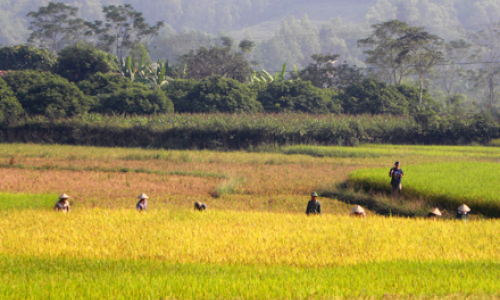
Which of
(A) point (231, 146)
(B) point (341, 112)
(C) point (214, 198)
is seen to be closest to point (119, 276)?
(C) point (214, 198)

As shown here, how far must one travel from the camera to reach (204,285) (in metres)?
6.01

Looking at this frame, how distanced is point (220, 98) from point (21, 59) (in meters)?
26.2

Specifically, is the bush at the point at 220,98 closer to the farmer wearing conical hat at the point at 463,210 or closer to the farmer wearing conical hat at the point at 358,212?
the farmer wearing conical hat at the point at 358,212

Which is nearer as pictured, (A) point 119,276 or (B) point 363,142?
(A) point 119,276

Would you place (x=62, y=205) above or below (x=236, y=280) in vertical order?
below

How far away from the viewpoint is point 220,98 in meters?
41.6

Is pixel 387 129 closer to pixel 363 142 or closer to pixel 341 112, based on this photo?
pixel 363 142

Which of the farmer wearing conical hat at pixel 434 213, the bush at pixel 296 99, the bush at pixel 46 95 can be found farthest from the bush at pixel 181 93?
the farmer wearing conical hat at pixel 434 213

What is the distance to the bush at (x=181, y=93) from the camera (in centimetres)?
4241

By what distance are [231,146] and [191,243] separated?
77.2 ft

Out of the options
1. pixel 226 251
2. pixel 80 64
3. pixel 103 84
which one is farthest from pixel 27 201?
pixel 80 64

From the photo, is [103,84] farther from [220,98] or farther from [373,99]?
[373,99]

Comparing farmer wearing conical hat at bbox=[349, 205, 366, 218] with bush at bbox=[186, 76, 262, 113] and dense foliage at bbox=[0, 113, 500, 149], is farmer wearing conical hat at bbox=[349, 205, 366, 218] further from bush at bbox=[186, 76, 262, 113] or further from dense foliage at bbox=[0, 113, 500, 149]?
bush at bbox=[186, 76, 262, 113]

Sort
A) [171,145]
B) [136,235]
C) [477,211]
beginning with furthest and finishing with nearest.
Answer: [171,145]
[477,211]
[136,235]
